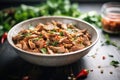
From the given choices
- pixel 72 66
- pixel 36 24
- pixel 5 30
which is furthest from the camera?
pixel 5 30

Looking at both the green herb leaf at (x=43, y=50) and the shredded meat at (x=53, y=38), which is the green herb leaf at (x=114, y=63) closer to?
the shredded meat at (x=53, y=38)

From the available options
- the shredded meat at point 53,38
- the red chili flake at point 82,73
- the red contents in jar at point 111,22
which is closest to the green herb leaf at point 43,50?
the shredded meat at point 53,38

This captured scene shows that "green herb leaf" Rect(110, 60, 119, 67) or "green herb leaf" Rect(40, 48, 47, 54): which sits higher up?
"green herb leaf" Rect(40, 48, 47, 54)

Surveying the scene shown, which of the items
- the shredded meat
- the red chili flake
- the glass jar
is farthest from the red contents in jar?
the red chili flake

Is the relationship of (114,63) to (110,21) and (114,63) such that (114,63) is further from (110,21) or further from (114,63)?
(110,21)

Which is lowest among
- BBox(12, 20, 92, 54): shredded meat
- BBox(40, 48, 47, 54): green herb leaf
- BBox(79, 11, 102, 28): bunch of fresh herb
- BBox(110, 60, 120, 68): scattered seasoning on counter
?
BBox(110, 60, 120, 68): scattered seasoning on counter

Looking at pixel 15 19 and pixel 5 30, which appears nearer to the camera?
pixel 5 30

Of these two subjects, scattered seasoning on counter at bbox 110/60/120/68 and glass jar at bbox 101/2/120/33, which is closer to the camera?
scattered seasoning on counter at bbox 110/60/120/68

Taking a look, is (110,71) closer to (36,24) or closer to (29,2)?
(36,24)

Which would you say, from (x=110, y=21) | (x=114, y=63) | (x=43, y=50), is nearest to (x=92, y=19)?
(x=110, y=21)

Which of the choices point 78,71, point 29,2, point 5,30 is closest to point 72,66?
point 78,71

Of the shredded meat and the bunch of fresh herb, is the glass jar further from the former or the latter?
the shredded meat
